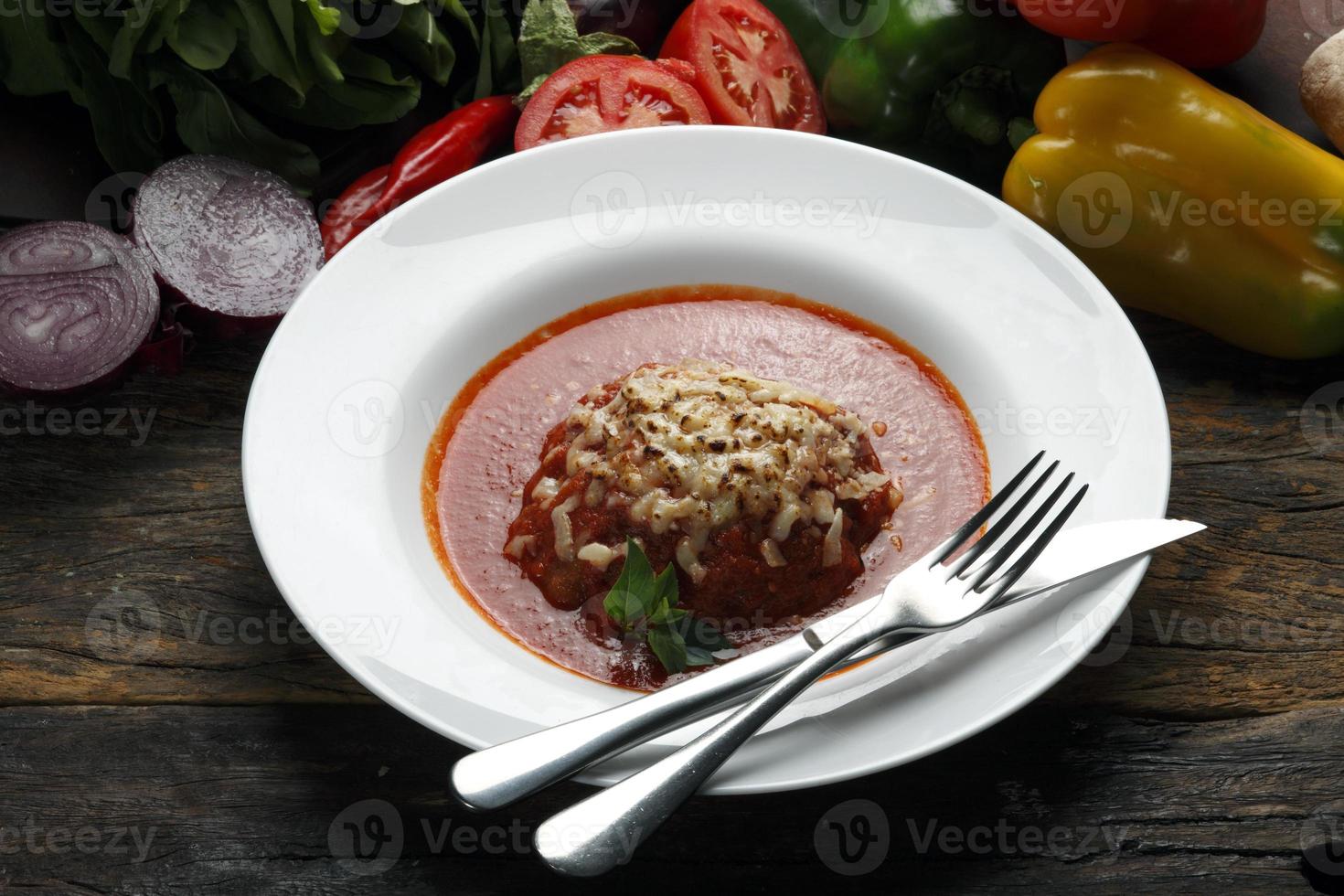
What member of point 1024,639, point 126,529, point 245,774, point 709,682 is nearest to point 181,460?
point 126,529

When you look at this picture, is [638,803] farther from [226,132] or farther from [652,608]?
[226,132]

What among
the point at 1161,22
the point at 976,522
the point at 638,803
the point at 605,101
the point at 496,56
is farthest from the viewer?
the point at 496,56

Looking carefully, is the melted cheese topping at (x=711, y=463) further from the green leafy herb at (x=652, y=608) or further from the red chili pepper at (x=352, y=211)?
the red chili pepper at (x=352, y=211)

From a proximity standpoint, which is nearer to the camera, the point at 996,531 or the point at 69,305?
the point at 996,531

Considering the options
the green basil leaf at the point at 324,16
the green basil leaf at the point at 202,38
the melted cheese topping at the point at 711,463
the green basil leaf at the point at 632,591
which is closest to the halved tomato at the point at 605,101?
the green basil leaf at the point at 324,16

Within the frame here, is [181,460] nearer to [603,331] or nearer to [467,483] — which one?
[467,483]

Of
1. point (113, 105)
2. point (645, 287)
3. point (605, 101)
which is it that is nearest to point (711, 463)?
point (645, 287)
